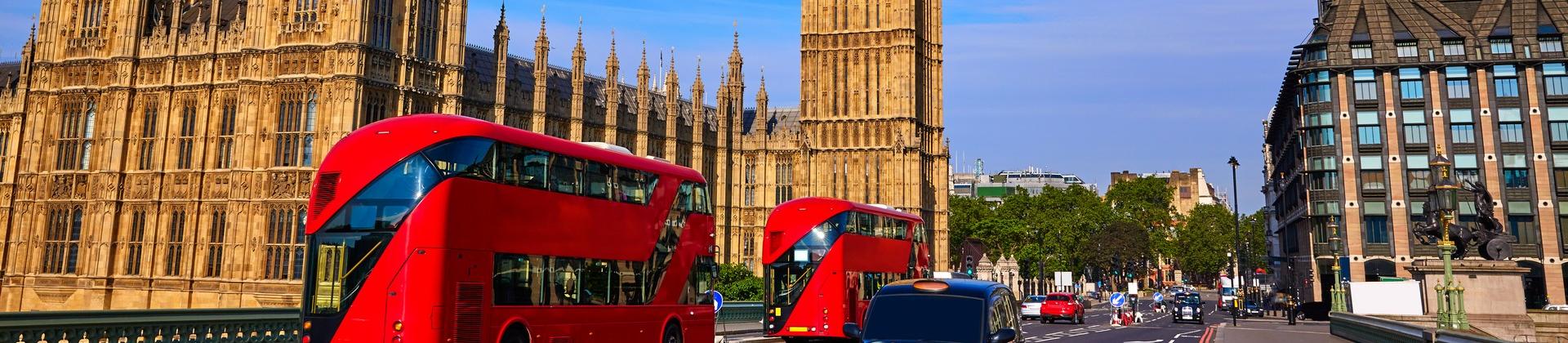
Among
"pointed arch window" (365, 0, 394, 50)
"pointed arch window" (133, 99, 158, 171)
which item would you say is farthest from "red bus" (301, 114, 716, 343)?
"pointed arch window" (133, 99, 158, 171)

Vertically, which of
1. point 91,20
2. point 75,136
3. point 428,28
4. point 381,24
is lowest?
point 75,136

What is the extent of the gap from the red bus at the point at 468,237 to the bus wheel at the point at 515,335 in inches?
1.0

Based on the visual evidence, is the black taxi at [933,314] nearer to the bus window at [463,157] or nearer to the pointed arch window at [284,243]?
the bus window at [463,157]

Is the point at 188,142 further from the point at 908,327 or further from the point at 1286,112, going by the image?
the point at 1286,112

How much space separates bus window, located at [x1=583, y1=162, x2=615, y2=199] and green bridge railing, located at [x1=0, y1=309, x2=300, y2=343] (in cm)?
472

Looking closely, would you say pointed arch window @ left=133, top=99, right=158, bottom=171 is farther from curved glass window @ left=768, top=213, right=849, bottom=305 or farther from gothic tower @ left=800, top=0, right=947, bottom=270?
gothic tower @ left=800, top=0, right=947, bottom=270

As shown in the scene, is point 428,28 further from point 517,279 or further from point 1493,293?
point 1493,293

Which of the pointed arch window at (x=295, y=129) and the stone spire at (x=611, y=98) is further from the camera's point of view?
the stone spire at (x=611, y=98)

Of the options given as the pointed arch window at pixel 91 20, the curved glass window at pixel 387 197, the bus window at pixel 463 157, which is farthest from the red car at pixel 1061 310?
the pointed arch window at pixel 91 20

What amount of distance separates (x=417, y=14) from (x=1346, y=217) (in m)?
52.7

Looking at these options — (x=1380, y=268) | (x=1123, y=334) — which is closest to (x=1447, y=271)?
(x=1123, y=334)

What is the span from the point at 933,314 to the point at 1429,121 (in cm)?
6288

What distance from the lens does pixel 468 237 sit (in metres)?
14.5

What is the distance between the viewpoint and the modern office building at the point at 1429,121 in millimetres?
63062
